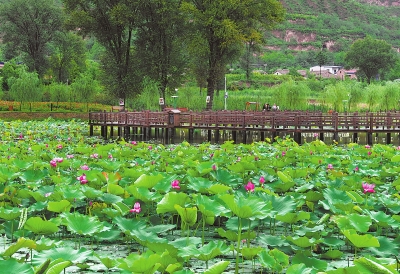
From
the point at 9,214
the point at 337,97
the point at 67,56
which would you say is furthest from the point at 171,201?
the point at 67,56

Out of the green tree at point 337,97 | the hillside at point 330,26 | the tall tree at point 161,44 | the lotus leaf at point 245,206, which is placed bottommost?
the lotus leaf at point 245,206

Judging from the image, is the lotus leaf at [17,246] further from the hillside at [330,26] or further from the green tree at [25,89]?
the hillside at [330,26]

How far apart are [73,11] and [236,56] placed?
12.7 metres

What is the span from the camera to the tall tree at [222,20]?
3288 centimetres

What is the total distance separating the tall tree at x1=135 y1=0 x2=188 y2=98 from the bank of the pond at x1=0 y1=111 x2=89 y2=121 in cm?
787

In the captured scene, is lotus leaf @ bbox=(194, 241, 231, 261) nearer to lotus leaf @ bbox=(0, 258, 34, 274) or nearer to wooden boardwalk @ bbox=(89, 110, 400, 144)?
lotus leaf @ bbox=(0, 258, 34, 274)

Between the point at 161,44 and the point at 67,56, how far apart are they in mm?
23555

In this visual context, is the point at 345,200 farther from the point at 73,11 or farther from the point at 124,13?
the point at 73,11

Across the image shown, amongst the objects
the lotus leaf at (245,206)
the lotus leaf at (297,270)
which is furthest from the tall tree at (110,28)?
the lotus leaf at (297,270)

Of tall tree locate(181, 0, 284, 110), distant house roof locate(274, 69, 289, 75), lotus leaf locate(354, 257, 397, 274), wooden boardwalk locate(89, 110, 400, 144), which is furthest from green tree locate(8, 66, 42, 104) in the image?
distant house roof locate(274, 69, 289, 75)

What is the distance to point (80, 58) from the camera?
196 feet

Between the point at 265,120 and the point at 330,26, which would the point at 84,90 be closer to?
the point at 265,120

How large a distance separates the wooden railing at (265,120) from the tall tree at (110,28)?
727 centimetres

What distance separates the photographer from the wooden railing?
23219 mm
